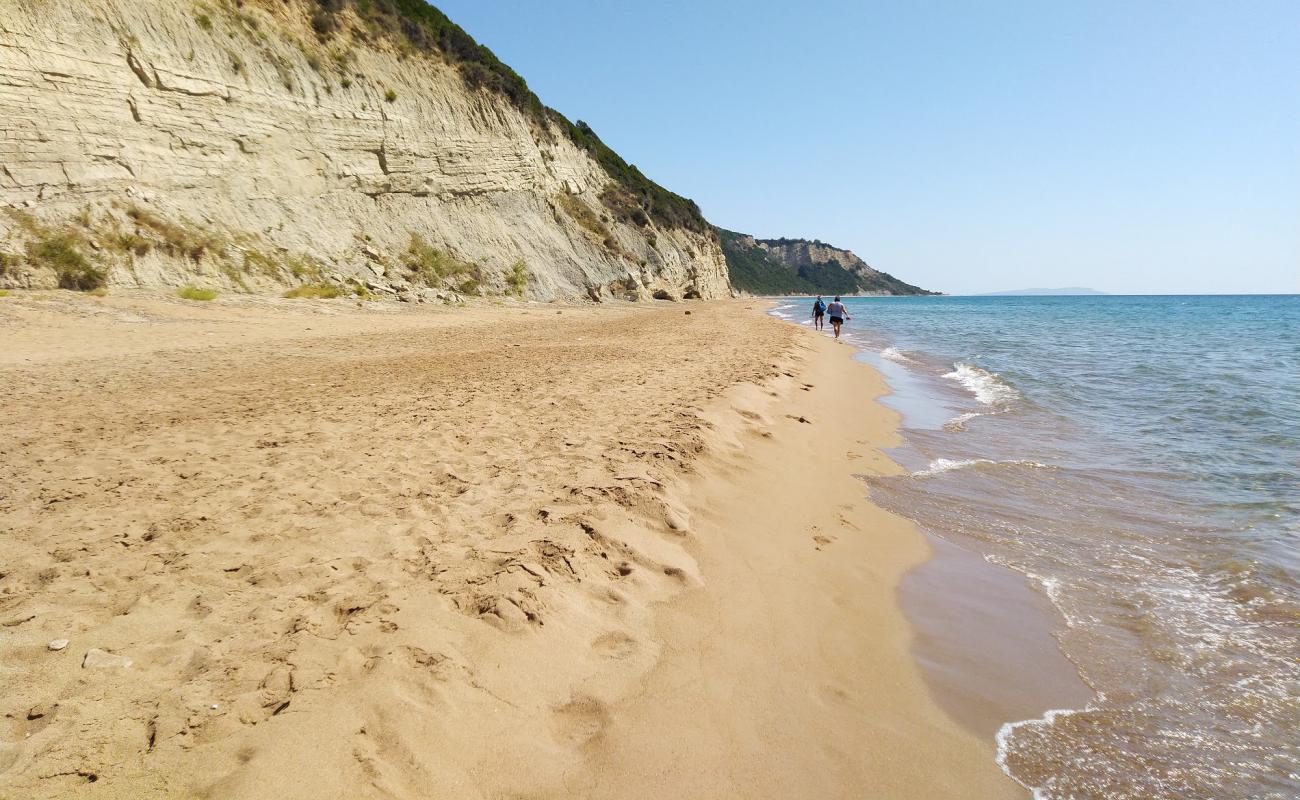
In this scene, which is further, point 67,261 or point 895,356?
point 895,356

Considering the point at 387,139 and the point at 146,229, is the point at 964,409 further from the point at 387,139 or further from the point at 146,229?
the point at 387,139

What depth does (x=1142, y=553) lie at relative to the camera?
4.97 m

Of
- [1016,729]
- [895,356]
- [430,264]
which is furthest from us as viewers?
[430,264]

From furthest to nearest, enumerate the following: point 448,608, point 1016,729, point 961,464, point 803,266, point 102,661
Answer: point 803,266
point 961,464
point 448,608
point 1016,729
point 102,661

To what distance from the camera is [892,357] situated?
67.5 ft

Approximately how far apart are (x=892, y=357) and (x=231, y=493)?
64.8 feet

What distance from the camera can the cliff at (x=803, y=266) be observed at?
479 ft

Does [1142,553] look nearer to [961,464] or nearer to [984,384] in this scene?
[961,464]

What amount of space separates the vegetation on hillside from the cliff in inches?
3799

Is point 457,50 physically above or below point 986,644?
above

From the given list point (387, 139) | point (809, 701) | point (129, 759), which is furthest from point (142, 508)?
point (387, 139)

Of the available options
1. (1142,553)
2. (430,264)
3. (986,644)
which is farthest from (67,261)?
(1142,553)

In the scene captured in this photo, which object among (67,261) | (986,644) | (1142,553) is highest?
(67,261)

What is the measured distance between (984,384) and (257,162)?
24.8 m
